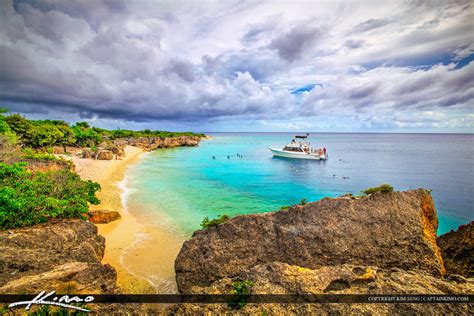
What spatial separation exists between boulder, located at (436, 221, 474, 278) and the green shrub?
6.66 meters

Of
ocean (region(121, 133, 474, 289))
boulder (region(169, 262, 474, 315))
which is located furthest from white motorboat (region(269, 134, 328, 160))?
boulder (region(169, 262, 474, 315))

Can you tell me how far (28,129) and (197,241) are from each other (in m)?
43.4

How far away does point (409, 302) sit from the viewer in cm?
455

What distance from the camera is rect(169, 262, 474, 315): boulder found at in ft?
14.6

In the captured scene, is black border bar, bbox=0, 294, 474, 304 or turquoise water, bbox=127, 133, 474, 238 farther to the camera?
turquoise water, bbox=127, 133, 474, 238

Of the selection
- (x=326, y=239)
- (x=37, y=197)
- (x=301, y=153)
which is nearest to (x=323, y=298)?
(x=326, y=239)

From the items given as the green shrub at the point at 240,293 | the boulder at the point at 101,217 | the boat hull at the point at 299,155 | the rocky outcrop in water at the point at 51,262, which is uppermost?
the boat hull at the point at 299,155

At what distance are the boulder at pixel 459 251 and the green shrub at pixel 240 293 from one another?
6.66 m

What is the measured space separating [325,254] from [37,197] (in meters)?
12.6

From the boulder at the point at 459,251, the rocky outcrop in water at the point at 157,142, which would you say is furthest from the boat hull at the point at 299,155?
the boulder at the point at 459,251

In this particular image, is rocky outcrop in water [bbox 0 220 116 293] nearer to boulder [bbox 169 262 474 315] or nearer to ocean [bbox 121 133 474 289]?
ocean [bbox 121 133 474 289]

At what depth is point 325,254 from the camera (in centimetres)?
681

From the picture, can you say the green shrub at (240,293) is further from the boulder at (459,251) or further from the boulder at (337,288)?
the boulder at (459,251)

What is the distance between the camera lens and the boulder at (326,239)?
6.59 metres
